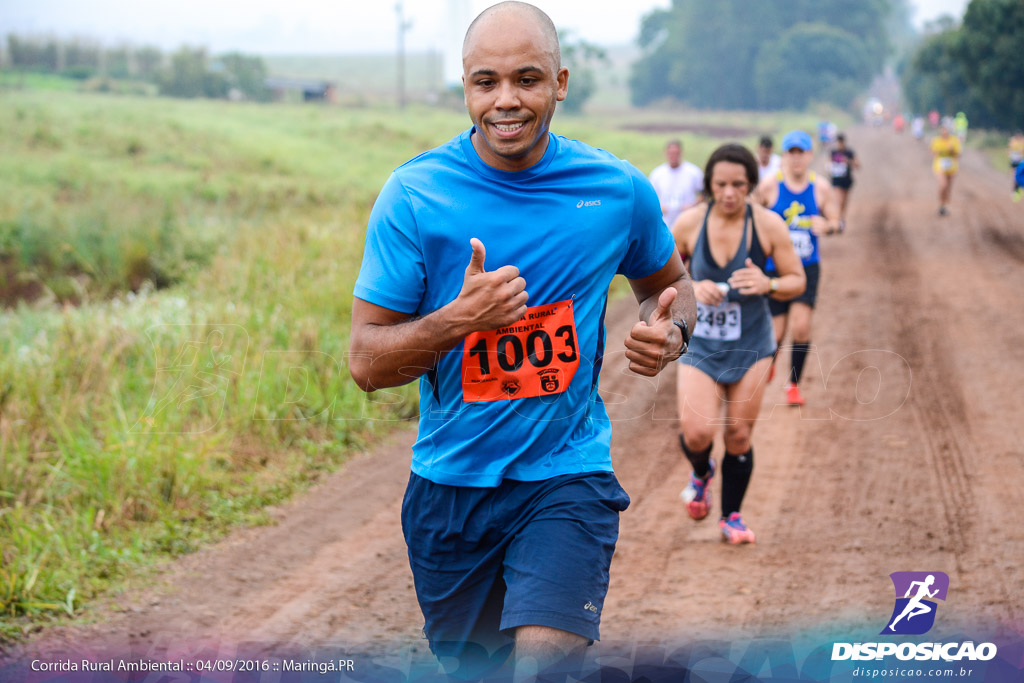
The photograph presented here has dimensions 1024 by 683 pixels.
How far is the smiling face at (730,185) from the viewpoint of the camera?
5.42 meters

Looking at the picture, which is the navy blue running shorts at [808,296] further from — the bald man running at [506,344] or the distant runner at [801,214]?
the bald man running at [506,344]

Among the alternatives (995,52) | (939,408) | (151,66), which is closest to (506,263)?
(939,408)

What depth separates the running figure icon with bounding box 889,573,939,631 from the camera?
15.1 ft

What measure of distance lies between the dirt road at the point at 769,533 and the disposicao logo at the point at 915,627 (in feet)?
0.24

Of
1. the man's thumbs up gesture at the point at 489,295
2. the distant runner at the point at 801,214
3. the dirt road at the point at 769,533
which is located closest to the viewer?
the man's thumbs up gesture at the point at 489,295

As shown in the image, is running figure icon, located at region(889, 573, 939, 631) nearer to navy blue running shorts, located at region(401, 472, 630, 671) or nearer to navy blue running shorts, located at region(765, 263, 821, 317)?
navy blue running shorts, located at region(401, 472, 630, 671)

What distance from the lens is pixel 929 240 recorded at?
56.0 ft

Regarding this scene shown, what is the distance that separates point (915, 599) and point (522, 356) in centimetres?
318

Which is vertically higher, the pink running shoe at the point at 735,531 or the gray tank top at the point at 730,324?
the gray tank top at the point at 730,324

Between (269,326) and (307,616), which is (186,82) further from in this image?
(307,616)

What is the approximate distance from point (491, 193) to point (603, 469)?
0.84 m

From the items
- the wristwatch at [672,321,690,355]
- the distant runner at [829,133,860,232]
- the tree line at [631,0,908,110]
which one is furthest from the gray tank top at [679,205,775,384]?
the tree line at [631,0,908,110]

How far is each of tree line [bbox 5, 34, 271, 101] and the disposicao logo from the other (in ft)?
189

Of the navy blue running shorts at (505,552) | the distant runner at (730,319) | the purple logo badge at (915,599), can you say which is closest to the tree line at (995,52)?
the distant runner at (730,319)
